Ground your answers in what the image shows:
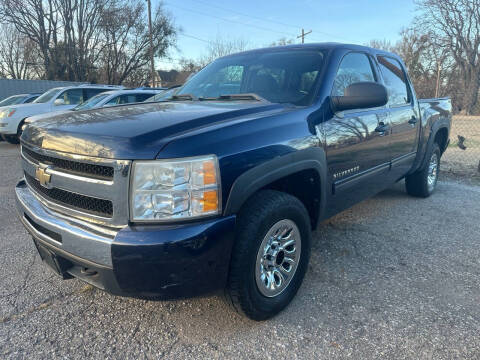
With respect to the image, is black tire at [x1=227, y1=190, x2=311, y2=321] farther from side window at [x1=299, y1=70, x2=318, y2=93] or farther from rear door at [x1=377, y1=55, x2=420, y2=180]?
rear door at [x1=377, y1=55, x2=420, y2=180]

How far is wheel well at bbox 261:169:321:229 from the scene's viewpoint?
8.21 feet

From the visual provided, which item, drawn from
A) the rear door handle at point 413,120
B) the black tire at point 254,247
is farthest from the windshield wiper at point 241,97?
the rear door handle at point 413,120

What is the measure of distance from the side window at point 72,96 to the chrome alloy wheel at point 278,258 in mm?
10285

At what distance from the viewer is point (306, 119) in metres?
2.45

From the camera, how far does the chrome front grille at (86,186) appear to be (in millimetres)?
1742

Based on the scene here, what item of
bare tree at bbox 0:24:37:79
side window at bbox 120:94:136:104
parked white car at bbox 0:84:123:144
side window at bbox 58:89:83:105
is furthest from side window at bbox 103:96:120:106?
bare tree at bbox 0:24:37:79

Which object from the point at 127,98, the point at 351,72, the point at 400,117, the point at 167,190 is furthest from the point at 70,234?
the point at 127,98

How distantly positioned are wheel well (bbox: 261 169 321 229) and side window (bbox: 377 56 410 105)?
1.64 m

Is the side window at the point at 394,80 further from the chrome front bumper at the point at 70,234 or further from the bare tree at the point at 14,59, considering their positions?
the bare tree at the point at 14,59

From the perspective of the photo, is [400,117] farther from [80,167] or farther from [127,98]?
[127,98]

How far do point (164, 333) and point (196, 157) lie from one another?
3.86ft

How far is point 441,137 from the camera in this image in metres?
5.31

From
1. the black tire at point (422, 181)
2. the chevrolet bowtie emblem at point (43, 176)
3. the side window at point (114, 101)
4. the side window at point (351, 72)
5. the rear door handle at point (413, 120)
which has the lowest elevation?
the black tire at point (422, 181)

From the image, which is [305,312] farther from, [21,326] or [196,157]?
[21,326]
